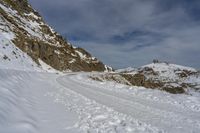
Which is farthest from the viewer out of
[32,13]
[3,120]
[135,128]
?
[32,13]

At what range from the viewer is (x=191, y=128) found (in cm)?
927

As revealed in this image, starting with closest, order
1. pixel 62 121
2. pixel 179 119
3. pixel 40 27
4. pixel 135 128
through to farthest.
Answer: pixel 135 128
pixel 62 121
pixel 179 119
pixel 40 27

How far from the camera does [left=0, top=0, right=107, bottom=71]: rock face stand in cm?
7841

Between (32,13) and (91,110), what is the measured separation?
143m

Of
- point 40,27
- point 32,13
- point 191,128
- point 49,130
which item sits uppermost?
point 32,13

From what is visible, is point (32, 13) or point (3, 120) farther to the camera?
point (32, 13)

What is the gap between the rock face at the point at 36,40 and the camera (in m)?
78.4

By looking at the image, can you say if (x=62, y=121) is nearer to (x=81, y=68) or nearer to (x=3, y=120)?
(x=3, y=120)

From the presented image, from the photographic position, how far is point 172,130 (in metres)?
8.84

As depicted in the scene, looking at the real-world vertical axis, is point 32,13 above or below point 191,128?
above

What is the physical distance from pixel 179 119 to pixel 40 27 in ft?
423

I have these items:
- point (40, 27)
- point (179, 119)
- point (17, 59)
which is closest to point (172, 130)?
point (179, 119)

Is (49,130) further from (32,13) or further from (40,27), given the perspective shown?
(32,13)

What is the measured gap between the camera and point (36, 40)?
91.6m
